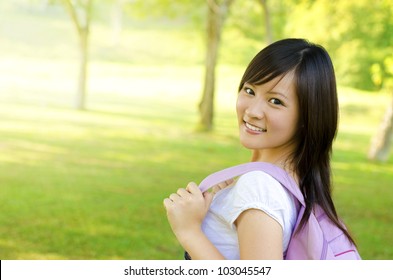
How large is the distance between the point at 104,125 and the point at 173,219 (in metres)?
6.22

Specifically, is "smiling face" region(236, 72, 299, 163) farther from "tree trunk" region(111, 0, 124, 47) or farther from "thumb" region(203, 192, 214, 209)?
"tree trunk" region(111, 0, 124, 47)

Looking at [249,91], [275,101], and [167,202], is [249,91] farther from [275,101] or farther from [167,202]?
[167,202]

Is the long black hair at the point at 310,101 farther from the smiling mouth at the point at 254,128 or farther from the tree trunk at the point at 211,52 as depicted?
the tree trunk at the point at 211,52

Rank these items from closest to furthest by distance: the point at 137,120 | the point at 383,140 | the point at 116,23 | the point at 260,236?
the point at 260,236, the point at 383,140, the point at 137,120, the point at 116,23

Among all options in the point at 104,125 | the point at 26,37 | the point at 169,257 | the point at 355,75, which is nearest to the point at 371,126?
the point at 355,75

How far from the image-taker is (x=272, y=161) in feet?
3.01

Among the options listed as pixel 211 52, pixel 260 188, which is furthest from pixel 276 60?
pixel 211 52

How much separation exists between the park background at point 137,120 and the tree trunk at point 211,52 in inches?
6.5

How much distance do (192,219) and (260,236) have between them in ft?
0.29

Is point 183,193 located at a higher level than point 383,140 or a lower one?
higher

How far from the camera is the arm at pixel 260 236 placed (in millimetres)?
807

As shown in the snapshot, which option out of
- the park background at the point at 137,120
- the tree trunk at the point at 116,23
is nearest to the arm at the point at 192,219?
the park background at the point at 137,120

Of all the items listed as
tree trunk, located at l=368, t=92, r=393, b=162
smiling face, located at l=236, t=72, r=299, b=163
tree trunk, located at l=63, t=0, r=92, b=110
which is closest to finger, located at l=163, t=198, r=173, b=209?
smiling face, located at l=236, t=72, r=299, b=163
